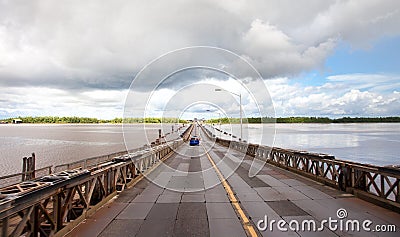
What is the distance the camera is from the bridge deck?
6.80 m

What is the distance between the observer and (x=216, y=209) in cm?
859

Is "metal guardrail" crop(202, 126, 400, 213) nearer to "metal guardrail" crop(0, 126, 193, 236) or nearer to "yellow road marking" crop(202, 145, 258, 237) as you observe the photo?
"yellow road marking" crop(202, 145, 258, 237)

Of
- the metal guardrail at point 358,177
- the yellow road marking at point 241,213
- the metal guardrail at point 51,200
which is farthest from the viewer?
the metal guardrail at point 358,177

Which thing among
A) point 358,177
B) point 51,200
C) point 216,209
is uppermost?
point 358,177

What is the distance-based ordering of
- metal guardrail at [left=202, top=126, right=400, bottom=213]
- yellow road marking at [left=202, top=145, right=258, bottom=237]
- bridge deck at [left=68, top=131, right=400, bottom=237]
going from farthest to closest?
1. metal guardrail at [left=202, top=126, right=400, bottom=213]
2. bridge deck at [left=68, top=131, right=400, bottom=237]
3. yellow road marking at [left=202, top=145, right=258, bottom=237]

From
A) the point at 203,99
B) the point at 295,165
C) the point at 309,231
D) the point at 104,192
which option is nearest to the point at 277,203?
the point at 309,231

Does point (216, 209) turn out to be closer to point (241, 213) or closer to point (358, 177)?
point (241, 213)

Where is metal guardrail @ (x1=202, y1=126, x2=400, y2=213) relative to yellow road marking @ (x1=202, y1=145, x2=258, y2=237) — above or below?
Result: above

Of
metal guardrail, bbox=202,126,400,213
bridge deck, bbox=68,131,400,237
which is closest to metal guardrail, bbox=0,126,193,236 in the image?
bridge deck, bbox=68,131,400,237

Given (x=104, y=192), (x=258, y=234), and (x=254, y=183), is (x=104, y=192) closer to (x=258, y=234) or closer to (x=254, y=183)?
(x=258, y=234)

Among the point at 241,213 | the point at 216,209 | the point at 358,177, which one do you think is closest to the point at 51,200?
the point at 216,209

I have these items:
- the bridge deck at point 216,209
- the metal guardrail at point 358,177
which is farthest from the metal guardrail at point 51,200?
the metal guardrail at point 358,177

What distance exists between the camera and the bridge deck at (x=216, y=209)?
6.80 m

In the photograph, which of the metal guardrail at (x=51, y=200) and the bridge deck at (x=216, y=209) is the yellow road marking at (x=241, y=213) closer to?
the bridge deck at (x=216, y=209)
